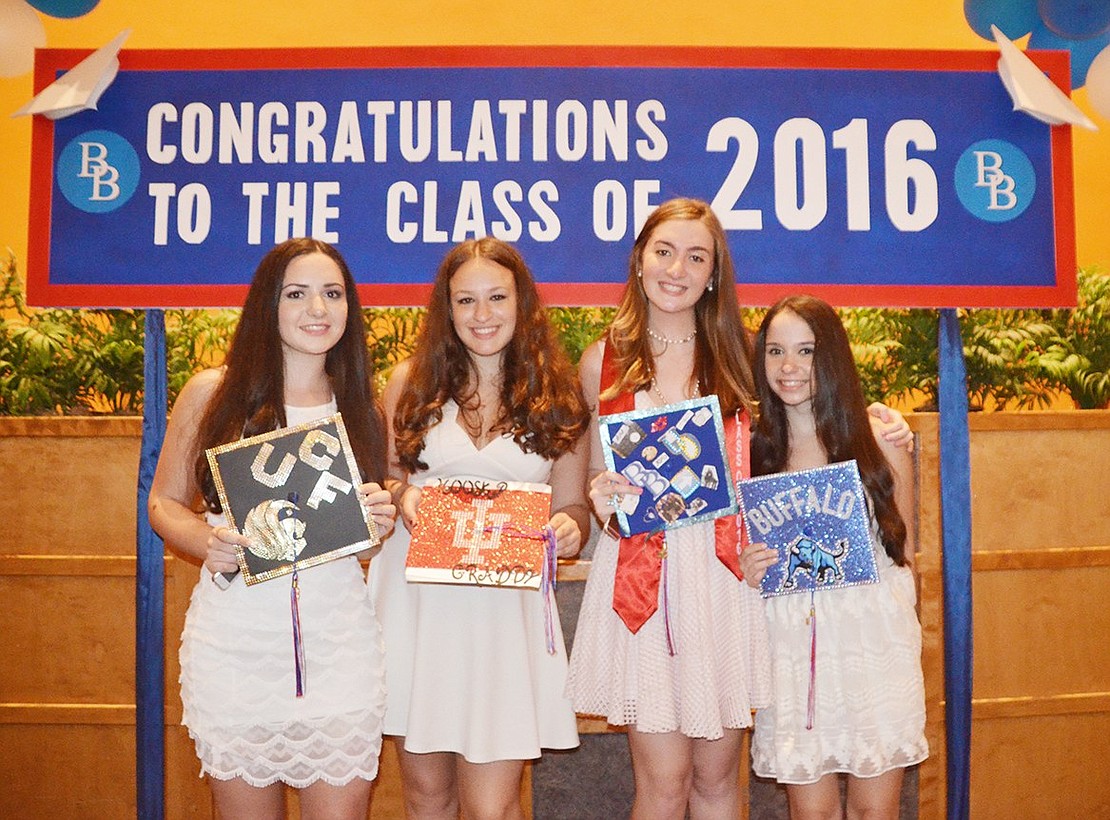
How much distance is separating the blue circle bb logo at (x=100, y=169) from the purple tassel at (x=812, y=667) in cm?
276

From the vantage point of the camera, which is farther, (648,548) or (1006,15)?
(1006,15)

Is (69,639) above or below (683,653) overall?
below

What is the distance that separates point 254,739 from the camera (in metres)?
2.56

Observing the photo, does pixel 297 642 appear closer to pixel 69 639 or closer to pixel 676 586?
pixel 676 586

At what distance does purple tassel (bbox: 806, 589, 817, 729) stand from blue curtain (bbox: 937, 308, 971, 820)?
1.05 meters

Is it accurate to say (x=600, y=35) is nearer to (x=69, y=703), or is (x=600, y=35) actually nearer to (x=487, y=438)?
(x=487, y=438)

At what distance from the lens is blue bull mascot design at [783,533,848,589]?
2941mm

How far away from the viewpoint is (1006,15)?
442 centimetres

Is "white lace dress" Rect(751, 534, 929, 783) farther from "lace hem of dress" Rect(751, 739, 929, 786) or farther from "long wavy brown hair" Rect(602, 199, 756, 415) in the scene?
"long wavy brown hair" Rect(602, 199, 756, 415)

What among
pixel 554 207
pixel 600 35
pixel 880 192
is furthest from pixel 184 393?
pixel 600 35

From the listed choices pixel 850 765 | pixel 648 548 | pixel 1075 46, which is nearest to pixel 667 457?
pixel 648 548

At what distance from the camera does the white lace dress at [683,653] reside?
9.32ft

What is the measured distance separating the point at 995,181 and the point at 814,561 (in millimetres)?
1800

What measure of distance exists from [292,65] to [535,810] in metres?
2.84
